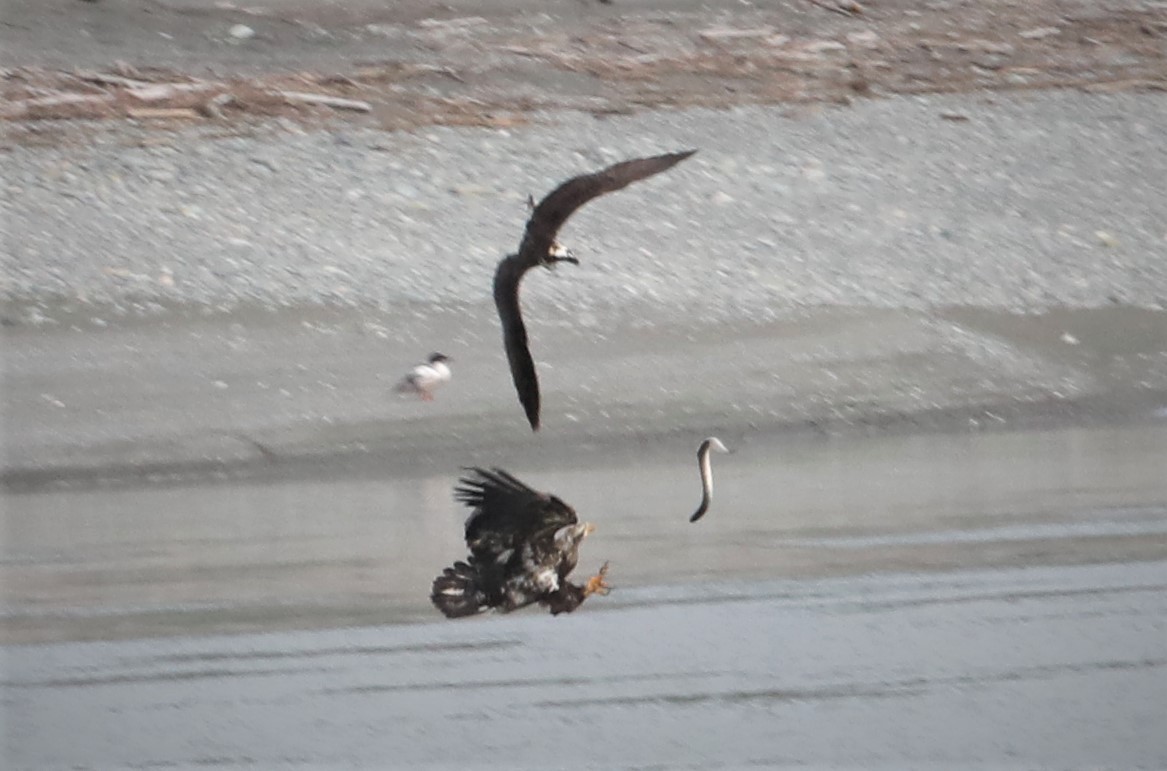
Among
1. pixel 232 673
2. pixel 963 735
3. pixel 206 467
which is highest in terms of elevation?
pixel 963 735

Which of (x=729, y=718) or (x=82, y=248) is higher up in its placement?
(x=729, y=718)

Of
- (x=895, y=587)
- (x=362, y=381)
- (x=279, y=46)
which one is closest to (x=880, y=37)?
(x=279, y=46)

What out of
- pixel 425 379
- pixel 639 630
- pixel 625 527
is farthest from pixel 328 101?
pixel 639 630

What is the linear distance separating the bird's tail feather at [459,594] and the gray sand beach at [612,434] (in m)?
0.16

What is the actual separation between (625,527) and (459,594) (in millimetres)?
1695

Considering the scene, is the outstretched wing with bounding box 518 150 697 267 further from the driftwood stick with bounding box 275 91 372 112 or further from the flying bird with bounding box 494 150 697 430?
the driftwood stick with bounding box 275 91 372 112

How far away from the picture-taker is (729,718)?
5.35 meters

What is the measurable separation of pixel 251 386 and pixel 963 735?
4679 mm

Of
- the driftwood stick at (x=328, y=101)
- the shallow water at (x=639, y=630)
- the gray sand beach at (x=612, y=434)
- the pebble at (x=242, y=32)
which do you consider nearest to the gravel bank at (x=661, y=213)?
the gray sand beach at (x=612, y=434)

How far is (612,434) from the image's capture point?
890 centimetres

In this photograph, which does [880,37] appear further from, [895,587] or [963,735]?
[963,735]

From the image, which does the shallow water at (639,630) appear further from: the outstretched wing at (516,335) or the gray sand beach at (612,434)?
the outstretched wing at (516,335)

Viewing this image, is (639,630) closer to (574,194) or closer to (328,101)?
(574,194)

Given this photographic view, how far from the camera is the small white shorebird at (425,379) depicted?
894cm
